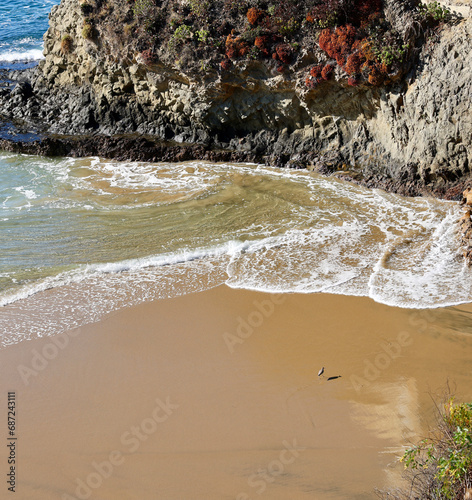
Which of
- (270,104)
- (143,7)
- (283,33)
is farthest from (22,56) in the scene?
(283,33)

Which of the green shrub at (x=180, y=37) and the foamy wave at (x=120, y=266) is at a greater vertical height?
the green shrub at (x=180, y=37)

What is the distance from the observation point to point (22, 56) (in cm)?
3078

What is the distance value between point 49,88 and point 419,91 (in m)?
16.7

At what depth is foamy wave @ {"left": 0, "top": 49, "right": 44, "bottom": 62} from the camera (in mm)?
30067

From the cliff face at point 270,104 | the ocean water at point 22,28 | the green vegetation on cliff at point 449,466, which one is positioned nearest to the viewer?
the green vegetation on cliff at point 449,466

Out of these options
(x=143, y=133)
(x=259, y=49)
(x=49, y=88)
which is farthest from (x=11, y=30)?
(x=259, y=49)

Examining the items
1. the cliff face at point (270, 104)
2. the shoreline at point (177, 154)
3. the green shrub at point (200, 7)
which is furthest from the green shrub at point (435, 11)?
the green shrub at point (200, 7)

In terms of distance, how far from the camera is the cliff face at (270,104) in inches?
581

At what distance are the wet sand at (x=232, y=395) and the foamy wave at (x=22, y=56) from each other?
1012 inches

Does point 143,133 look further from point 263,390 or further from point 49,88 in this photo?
point 263,390

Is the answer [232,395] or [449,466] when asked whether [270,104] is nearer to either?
[232,395]

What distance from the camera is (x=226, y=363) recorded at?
8.88 metres

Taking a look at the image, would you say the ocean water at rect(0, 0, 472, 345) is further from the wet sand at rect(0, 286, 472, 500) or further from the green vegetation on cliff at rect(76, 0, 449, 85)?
the green vegetation on cliff at rect(76, 0, 449, 85)

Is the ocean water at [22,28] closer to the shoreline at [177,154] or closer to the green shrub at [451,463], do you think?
the shoreline at [177,154]
